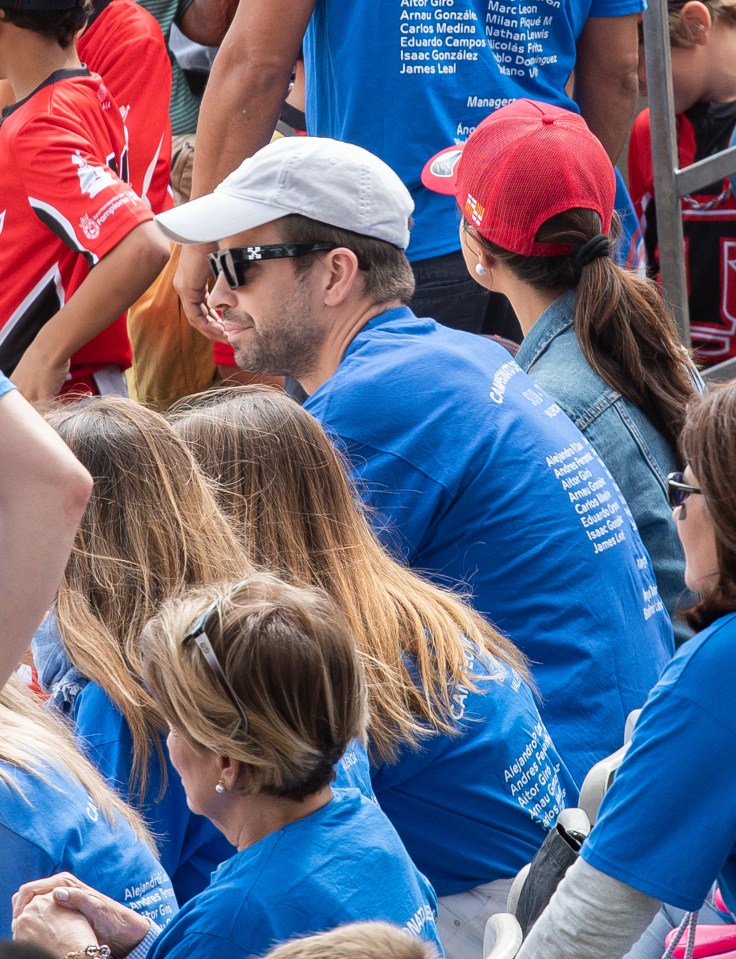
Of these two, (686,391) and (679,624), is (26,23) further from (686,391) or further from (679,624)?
(679,624)

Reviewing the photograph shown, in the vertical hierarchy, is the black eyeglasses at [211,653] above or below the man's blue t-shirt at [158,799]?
above

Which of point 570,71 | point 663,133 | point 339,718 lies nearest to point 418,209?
point 570,71

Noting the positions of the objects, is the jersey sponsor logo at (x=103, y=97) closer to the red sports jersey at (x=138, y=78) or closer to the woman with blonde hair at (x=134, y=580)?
the red sports jersey at (x=138, y=78)

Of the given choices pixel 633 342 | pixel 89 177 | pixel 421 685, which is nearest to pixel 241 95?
pixel 89 177

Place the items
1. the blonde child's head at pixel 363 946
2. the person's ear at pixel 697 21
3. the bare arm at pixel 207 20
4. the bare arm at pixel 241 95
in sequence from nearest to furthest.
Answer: the blonde child's head at pixel 363 946 → the bare arm at pixel 241 95 → the person's ear at pixel 697 21 → the bare arm at pixel 207 20

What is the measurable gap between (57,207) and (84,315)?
29 cm

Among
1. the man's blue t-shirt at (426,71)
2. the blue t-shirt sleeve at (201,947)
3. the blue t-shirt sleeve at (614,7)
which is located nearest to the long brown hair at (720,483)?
the blue t-shirt sleeve at (201,947)

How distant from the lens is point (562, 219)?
3.20m

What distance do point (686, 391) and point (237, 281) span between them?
106 centimetres

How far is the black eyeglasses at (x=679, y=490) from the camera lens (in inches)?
74.6

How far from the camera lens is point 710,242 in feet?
15.9

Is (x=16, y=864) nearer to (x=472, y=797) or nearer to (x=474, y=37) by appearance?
(x=472, y=797)

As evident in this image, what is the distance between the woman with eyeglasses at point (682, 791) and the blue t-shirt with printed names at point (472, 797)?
0.42 metres

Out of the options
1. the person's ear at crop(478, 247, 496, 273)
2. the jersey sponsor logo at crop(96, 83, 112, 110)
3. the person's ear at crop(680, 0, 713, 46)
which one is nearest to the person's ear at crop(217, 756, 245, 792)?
the person's ear at crop(478, 247, 496, 273)
